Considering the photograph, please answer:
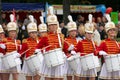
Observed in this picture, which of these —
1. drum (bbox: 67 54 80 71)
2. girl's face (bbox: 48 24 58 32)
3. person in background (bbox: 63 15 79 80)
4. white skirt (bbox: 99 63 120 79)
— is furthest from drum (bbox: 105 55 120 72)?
person in background (bbox: 63 15 79 80)

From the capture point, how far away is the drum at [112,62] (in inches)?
483

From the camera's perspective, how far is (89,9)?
26.5 meters

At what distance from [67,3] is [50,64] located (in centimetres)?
1058

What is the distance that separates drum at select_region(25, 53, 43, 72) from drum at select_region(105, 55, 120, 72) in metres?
1.76

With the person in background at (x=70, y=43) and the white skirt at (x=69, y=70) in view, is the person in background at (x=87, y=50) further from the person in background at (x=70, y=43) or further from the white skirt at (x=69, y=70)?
the white skirt at (x=69, y=70)

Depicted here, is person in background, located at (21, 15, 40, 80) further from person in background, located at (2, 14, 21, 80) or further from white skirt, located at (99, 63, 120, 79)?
white skirt, located at (99, 63, 120, 79)

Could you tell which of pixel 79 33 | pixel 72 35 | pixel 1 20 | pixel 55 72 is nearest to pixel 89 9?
pixel 1 20

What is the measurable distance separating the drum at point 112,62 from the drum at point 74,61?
114 cm

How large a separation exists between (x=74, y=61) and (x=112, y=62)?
147cm

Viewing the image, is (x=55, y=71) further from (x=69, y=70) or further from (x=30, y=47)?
(x=69, y=70)

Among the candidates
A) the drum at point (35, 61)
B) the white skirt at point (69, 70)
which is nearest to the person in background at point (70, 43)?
the white skirt at point (69, 70)

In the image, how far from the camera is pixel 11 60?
13344 millimetres

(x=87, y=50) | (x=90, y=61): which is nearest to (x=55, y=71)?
(x=90, y=61)

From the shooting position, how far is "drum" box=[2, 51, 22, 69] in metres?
13.3
